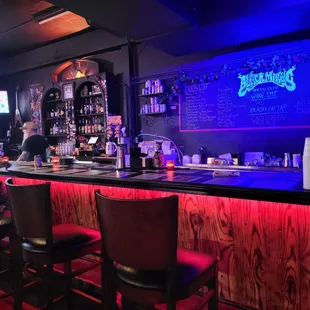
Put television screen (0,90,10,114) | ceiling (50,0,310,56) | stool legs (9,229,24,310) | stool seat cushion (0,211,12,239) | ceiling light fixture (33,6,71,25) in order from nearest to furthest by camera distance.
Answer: stool legs (9,229,24,310) → stool seat cushion (0,211,12,239) → ceiling (50,0,310,56) → ceiling light fixture (33,6,71,25) → television screen (0,90,10,114)

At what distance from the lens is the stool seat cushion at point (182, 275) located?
54.2 inches

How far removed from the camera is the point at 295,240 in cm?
177

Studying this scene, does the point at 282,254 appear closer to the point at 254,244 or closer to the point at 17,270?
the point at 254,244

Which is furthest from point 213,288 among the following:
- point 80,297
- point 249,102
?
point 249,102

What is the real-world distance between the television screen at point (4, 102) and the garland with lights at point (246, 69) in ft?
14.6

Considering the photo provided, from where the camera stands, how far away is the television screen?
7.17 meters

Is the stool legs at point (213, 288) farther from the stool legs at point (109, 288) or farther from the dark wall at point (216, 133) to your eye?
the dark wall at point (216, 133)

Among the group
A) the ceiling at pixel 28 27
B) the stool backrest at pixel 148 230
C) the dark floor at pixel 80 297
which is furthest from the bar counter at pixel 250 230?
the ceiling at pixel 28 27

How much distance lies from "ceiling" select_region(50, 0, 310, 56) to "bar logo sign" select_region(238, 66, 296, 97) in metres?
0.45

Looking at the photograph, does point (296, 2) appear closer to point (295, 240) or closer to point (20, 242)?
point (295, 240)

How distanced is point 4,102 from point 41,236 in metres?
6.35

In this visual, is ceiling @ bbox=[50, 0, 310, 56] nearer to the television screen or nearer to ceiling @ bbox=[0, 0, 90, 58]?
ceiling @ bbox=[0, 0, 90, 58]

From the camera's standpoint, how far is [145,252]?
135cm

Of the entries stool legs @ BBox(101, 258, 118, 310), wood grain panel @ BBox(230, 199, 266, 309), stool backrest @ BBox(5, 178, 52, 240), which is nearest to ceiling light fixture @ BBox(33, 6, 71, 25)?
stool backrest @ BBox(5, 178, 52, 240)
